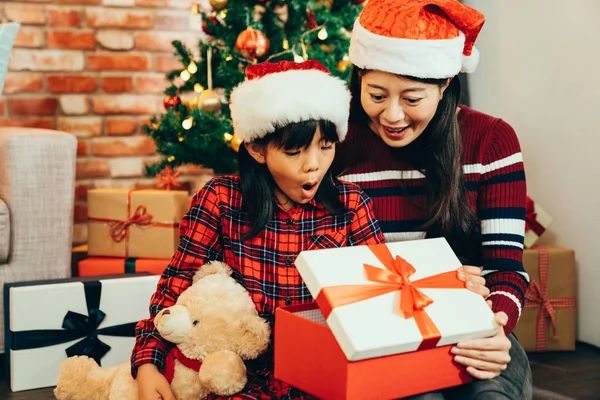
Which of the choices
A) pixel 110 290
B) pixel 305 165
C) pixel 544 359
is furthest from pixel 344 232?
pixel 544 359

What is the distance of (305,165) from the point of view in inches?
47.8

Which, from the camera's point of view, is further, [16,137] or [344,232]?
[16,137]

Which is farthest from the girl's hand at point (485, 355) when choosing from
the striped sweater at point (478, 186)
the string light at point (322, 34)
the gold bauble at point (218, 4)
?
the gold bauble at point (218, 4)

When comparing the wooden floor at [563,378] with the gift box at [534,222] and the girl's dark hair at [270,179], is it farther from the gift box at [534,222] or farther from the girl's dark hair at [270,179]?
the girl's dark hair at [270,179]

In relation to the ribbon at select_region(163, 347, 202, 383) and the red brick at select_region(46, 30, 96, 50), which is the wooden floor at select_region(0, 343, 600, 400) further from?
the red brick at select_region(46, 30, 96, 50)

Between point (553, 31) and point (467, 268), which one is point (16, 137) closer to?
point (467, 268)

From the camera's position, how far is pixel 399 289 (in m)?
1.07

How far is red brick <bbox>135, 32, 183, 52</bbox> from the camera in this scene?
298 centimetres

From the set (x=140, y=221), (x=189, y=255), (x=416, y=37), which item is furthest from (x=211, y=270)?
(x=140, y=221)

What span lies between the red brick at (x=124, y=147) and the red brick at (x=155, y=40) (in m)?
0.41

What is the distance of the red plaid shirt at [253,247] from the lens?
1.27 meters

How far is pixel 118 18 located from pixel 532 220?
192 cm

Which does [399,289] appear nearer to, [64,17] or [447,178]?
[447,178]

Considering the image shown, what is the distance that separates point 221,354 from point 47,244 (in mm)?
1197
